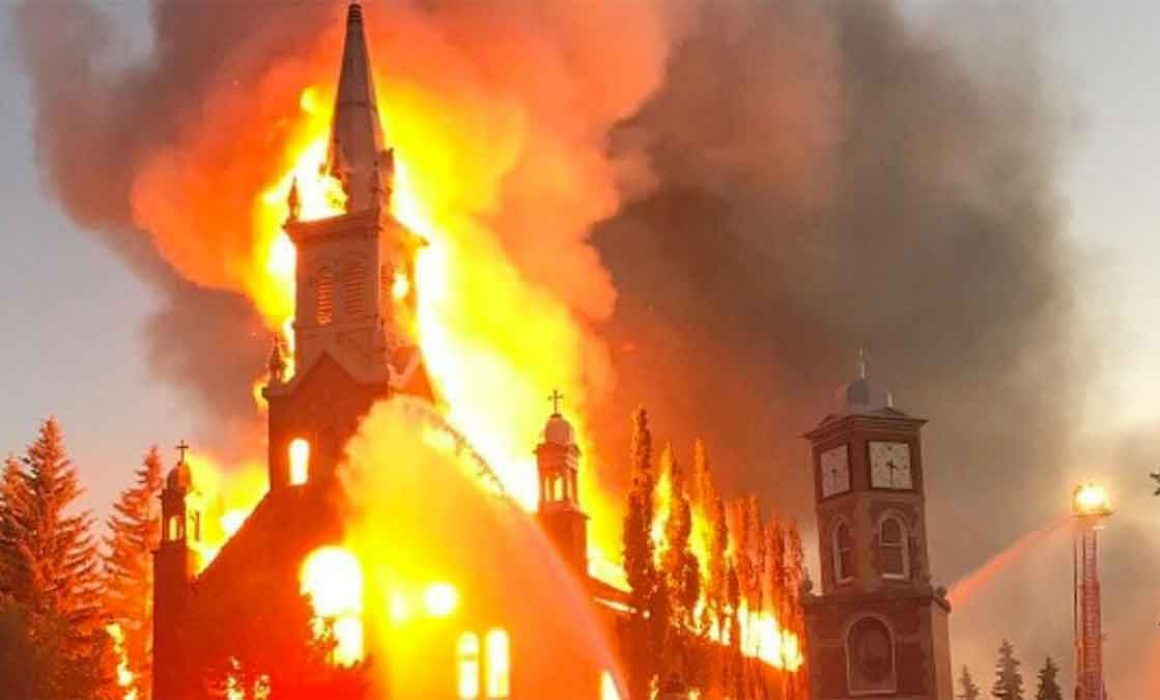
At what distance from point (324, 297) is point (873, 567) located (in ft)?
76.8

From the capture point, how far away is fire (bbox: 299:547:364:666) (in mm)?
59969

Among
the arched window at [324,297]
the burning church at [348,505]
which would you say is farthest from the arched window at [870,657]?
the arched window at [324,297]

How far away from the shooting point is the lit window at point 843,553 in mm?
61656

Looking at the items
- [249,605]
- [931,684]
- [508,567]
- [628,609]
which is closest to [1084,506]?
[931,684]

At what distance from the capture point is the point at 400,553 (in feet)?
198

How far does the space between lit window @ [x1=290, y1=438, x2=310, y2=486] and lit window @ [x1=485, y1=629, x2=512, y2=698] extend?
946cm

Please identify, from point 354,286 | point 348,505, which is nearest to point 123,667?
point 348,505

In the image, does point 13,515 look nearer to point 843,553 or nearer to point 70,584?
point 70,584

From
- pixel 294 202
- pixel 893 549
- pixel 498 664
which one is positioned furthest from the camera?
pixel 294 202

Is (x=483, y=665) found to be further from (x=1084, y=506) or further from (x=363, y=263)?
(x=1084, y=506)

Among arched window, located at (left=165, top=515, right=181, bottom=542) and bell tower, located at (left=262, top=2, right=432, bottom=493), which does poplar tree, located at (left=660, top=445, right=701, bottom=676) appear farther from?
arched window, located at (left=165, top=515, right=181, bottom=542)

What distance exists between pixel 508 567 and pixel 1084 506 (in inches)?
957

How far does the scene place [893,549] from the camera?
61156 millimetres

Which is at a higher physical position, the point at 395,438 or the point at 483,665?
the point at 395,438
